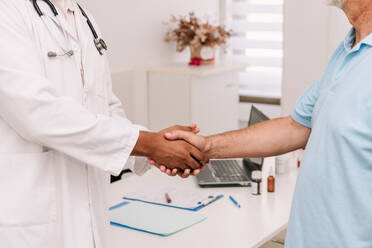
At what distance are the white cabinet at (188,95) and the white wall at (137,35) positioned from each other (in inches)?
4.3

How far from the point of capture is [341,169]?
4.90 feet

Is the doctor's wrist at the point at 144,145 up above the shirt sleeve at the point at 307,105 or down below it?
below

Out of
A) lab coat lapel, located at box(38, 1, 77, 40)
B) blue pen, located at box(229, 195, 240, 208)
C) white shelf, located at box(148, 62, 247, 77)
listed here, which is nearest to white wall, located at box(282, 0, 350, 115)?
white shelf, located at box(148, 62, 247, 77)

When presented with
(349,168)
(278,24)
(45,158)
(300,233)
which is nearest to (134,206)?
(45,158)

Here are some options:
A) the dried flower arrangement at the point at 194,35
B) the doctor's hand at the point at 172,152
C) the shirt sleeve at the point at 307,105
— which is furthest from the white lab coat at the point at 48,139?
the dried flower arrangement at the point at 194,35

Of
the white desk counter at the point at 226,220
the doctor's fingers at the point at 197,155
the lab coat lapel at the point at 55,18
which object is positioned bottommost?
the white desk counter at the point at 226,220

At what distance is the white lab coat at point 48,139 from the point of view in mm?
1683

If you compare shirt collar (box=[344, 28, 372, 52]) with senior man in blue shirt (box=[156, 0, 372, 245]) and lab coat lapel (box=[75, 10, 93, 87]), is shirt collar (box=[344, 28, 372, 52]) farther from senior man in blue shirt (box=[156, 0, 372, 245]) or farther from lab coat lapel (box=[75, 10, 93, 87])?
lab coat lapel (box=[75, 10, 93, 87])

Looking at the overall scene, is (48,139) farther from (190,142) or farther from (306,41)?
(306,41)

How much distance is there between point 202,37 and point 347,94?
3291 millimetres

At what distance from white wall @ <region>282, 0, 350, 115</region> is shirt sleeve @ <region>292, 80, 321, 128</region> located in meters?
1.45

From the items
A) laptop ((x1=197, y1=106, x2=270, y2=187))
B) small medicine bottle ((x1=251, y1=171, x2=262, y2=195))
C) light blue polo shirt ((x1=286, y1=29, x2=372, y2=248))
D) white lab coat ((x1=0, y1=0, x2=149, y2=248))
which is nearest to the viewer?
light blue polo shirt ((x1=286, y1=29, x2=372, y2=248))

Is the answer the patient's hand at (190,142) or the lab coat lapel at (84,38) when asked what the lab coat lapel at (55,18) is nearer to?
the lab coat lapel at (84,38)

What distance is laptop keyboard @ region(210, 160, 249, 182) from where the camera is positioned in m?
2.68
